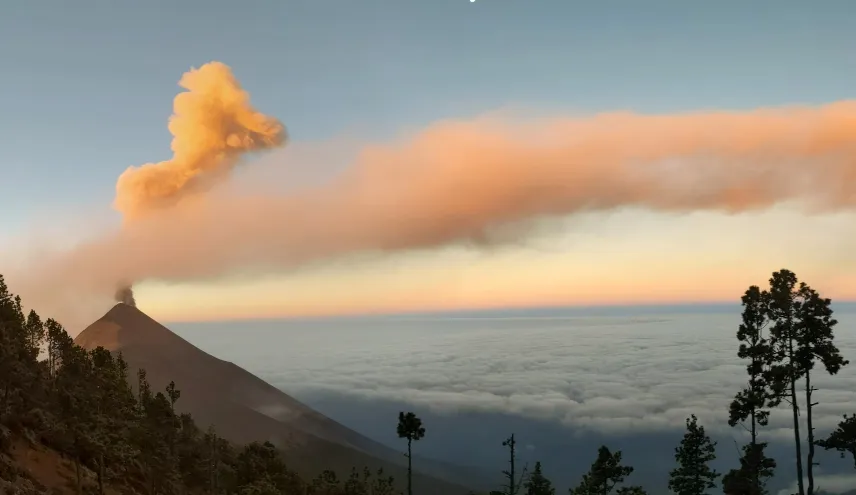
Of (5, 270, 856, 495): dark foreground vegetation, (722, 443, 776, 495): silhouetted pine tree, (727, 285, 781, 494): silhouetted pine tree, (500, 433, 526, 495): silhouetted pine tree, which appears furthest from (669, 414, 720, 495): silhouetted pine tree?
(727, 285, 781, 494): silhouetted pine tree

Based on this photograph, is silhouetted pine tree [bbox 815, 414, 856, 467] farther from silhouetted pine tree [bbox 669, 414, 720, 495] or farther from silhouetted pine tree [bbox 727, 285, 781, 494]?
silhouetted pine tree [bbox 669, 414, 720, 495]

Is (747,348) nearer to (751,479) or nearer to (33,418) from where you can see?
(751,479)

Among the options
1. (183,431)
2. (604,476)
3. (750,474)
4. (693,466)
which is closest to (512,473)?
(604,476)

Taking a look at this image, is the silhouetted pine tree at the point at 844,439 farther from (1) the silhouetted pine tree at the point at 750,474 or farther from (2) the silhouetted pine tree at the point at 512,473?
(2) the silhouetted pine tree at the point at 512,473

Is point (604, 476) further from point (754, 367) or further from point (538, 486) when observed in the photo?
point (754, 367)

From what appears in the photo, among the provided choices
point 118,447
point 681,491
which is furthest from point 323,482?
point 681,491
